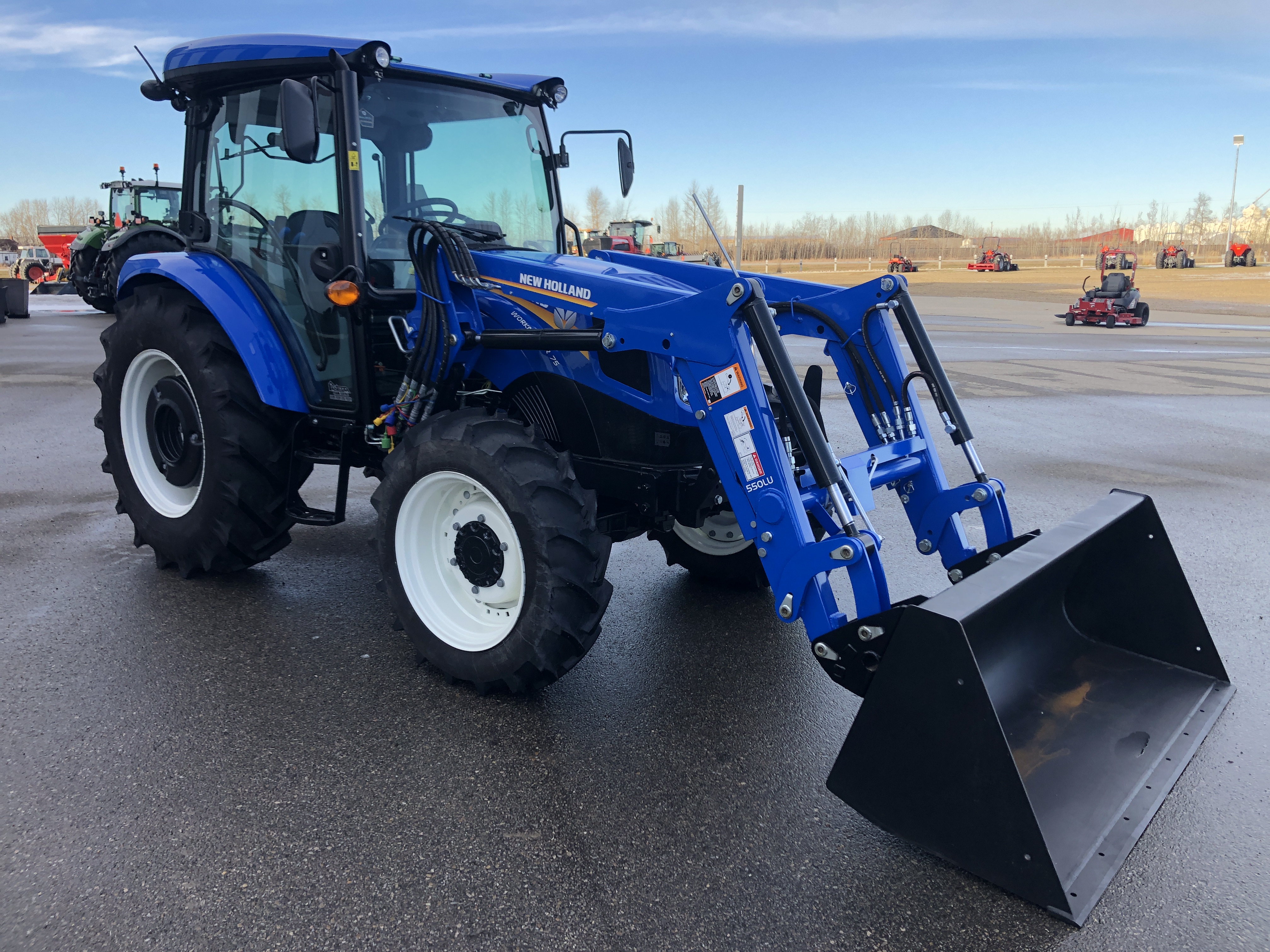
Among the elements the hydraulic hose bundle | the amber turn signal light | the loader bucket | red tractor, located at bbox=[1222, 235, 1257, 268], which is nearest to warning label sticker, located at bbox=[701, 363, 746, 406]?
the loader bucket

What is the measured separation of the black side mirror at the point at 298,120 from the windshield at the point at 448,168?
0.56 metres

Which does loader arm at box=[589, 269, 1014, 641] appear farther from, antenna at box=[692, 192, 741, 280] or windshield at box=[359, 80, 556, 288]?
windshield at box=[359, 80, 556, 288]

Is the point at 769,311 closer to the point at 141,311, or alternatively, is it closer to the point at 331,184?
the point at 331,184

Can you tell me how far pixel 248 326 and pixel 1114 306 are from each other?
23086 millimetres

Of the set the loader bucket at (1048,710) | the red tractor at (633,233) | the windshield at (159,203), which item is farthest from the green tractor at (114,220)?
the loader bucket at (1048,710)

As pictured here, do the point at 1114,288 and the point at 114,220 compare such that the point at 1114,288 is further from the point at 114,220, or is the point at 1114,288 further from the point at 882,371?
the point at 114,220

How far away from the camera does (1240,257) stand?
183 feet

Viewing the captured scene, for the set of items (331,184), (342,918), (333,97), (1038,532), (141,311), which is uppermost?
(333,97)

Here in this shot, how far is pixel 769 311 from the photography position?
308 cm

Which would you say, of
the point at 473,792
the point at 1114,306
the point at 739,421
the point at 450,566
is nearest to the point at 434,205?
the point at 450,566

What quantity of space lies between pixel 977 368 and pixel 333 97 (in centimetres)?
1242

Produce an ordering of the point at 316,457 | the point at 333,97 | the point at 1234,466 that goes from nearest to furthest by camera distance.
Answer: the point at 333,97, the point at 316,457, the point at 1234,466

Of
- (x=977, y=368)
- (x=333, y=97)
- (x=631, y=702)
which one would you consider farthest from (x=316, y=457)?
(x=977, y=368)

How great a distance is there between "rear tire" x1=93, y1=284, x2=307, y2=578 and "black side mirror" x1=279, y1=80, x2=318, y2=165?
1.46 metres
